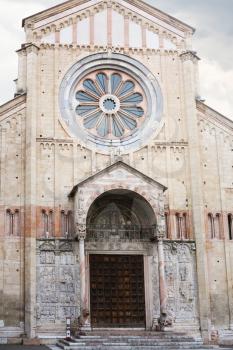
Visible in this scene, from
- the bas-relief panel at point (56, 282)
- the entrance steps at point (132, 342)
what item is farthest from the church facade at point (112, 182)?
the entrance steps at point (132, 342)

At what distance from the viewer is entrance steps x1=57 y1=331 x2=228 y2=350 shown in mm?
20188

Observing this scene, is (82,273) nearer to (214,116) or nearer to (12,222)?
(12,222)

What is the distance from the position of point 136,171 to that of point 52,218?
Answer: 3887 millimetres

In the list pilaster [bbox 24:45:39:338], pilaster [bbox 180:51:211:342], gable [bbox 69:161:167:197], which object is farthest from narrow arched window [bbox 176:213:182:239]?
pilaster [bbox 24:45:39:338]

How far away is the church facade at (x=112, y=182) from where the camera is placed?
75.4 feet

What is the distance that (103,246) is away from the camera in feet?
78.8

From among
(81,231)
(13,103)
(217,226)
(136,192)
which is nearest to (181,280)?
(217,226)

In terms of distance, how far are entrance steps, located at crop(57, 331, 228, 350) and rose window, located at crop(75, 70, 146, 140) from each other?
28.3 feet

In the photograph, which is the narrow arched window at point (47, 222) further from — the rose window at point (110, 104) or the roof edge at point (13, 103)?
the roof edge at point (13, 103)

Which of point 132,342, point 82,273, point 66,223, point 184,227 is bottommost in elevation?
point 132,342

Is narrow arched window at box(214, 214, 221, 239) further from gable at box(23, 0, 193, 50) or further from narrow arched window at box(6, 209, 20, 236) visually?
narrow arched window at box(6, 209, 20, 236)

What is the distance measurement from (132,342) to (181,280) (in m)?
4.13

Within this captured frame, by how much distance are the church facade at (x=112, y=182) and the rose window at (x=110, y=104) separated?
0.16ft

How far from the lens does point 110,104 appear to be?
1025 inches
